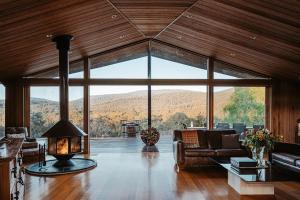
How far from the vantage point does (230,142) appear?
275 inches

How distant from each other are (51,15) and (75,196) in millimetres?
3043

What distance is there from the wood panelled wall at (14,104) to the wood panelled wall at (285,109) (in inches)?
302

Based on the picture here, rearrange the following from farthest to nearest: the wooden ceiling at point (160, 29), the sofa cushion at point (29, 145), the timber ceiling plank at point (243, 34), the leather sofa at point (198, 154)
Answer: the sofa cushion at point (29, 145) < the leather sofa at point (198, 154) < the timber ceiling plank at point (243, 34) < the wooden ceiling at point (160, 29)

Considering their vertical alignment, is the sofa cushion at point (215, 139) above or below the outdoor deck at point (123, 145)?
above

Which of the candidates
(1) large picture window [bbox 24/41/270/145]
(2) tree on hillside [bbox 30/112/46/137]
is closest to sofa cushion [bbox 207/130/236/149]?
(1) large picture window [bbox 24/41/270/145]

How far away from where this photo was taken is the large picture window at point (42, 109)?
9195mm

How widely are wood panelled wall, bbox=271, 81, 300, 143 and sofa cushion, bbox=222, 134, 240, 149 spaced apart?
2.97 metres

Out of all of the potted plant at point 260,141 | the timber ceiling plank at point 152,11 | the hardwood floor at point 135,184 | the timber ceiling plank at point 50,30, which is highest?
the timber ceiling plank at point 152,11

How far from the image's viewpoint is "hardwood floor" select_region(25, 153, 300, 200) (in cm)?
468

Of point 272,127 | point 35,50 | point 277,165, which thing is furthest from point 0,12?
point 272,127

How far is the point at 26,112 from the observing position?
9117mm

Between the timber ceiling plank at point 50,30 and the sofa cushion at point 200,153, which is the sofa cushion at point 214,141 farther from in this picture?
the timber ceiling plank at point 50,30

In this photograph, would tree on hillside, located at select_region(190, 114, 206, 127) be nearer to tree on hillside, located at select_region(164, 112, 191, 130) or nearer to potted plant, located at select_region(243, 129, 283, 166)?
tree on hillside, located at select_region(164, 112, 191, 130)

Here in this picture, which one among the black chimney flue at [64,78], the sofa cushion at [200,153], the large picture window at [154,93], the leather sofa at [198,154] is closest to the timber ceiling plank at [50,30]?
the black chimney flue at [64,78]
